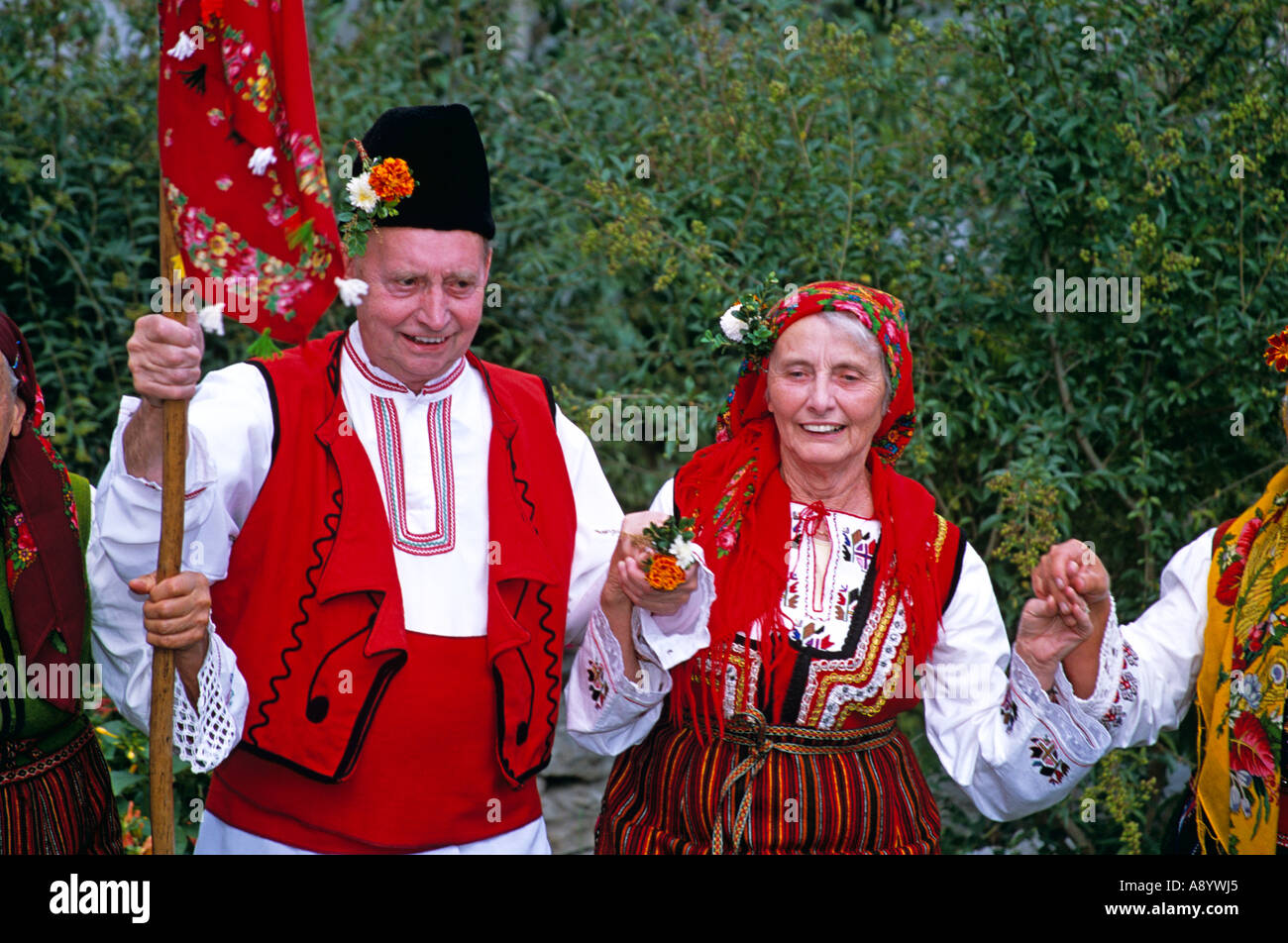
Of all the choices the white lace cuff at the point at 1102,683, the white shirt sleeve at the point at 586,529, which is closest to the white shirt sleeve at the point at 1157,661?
the white lace cuff at the point at 1102,683

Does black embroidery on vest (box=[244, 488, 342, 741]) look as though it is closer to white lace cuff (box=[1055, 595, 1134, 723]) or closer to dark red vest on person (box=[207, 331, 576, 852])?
dark red vest on person (box=[207, 331, 576, 852])

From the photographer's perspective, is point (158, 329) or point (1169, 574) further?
point (1169, 574)

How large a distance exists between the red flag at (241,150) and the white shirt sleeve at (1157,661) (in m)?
1.84

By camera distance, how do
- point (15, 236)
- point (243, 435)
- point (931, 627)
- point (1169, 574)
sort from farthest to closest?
1. point (15, 236)
2. point (1169, 574)
3. point (931, 627)
4. point (243, 435)

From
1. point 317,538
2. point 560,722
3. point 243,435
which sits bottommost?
point 560,722

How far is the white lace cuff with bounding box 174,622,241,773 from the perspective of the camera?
9.30 ft

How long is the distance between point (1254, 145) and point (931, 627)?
2.10m

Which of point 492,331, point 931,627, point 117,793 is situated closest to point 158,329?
point 931,627

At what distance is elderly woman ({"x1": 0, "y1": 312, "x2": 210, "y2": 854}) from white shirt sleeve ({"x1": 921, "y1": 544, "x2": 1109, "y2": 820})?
73.1 inches

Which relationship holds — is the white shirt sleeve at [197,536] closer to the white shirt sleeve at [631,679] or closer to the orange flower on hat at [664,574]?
the white shirt sleeve at [631,679]

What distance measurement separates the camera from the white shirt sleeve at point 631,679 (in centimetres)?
306

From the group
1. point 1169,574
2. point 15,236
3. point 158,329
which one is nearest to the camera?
point 158,329
